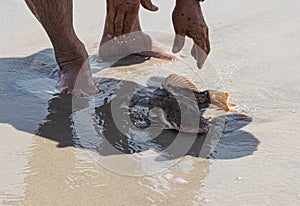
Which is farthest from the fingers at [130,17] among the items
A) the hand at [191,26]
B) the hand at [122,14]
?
the hand at [191,26]

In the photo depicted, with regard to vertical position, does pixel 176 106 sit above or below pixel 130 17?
below

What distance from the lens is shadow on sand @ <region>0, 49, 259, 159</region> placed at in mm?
2811

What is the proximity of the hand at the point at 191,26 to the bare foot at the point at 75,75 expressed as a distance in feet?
1.62

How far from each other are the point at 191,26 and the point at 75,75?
2.22 feet

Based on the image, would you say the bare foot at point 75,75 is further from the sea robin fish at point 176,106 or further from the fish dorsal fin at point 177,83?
the fish dorsal fin at point 177,83

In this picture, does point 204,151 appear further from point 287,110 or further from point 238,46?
point 238,46

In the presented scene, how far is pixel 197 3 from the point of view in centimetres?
334

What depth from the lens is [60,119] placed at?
119 inches

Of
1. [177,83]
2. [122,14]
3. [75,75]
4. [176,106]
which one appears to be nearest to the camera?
[176,106]

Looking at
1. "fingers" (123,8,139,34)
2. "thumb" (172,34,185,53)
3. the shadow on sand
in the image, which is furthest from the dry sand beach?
"fingers" (123,8,139,34)

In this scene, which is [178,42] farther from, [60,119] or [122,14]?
[60,119]

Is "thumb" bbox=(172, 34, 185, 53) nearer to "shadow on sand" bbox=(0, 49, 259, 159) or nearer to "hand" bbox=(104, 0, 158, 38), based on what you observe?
"hand" bbox=(104, 0, 158, 38)

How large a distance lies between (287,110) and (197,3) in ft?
2.43

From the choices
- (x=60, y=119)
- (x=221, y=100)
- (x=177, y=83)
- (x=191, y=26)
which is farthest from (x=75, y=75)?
(x=221, y=100)
